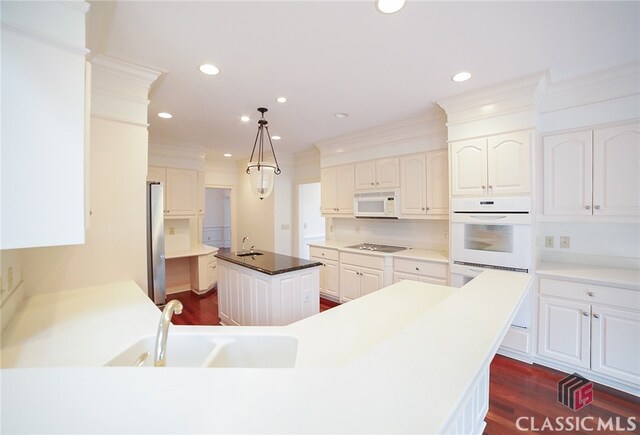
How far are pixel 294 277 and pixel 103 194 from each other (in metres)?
1.71

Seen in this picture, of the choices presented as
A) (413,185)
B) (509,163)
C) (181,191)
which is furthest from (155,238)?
(509,163)

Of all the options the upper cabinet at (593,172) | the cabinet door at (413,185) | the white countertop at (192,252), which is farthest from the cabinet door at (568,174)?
the white countertop at (192,252)

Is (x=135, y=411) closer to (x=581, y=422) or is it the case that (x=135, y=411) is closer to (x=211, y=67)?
(x=211, y=67)

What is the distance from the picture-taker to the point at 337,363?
1.02 metres

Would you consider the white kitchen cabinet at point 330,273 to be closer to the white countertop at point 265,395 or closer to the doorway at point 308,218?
the doorway at point 308,218

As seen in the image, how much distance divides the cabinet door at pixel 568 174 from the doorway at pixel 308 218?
3.64 metres

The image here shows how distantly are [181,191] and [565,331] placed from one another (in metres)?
5.08

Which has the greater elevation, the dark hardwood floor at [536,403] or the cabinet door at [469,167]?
the cabinet door at [469,167]

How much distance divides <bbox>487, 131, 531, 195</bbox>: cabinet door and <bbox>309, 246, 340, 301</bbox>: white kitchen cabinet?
2.22m

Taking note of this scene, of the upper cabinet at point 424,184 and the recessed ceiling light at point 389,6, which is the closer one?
the recessed ceiling light at point 389,6

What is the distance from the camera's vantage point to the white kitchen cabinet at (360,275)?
3.51 metres

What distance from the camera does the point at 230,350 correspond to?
117 cm

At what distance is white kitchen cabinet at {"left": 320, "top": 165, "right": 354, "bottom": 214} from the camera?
427cm

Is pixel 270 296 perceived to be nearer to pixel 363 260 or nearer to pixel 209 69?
pixel 363 260
